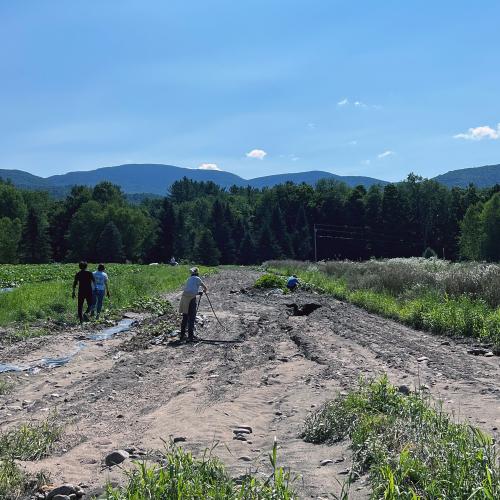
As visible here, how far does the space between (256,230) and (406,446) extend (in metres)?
105

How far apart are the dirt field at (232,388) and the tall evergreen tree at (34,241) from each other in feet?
240

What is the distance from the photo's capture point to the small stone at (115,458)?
5350 millimetres

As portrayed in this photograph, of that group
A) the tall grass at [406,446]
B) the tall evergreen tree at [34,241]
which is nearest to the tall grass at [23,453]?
the tall grass at [406,446]

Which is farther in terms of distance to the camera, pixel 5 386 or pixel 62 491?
pixel 5 386

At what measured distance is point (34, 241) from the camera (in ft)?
274

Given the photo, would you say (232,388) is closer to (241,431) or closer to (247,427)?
(247,427)

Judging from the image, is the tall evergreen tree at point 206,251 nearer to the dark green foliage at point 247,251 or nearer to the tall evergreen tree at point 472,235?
the dark green foliage at point 247,251

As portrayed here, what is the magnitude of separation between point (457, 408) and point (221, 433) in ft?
9.92

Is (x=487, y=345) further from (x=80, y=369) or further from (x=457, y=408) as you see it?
(x=80, y=369)

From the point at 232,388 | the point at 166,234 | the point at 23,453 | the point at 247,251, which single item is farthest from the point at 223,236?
the point at 23,453

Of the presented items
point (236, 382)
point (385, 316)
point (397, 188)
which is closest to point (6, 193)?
point (397, 188)

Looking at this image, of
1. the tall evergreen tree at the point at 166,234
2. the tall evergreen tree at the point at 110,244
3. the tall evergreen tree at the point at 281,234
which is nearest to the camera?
the tall evergreen tree at the point at 110,244

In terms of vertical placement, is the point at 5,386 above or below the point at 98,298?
below

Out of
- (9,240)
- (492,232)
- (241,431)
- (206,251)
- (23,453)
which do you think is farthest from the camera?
(206,251)
